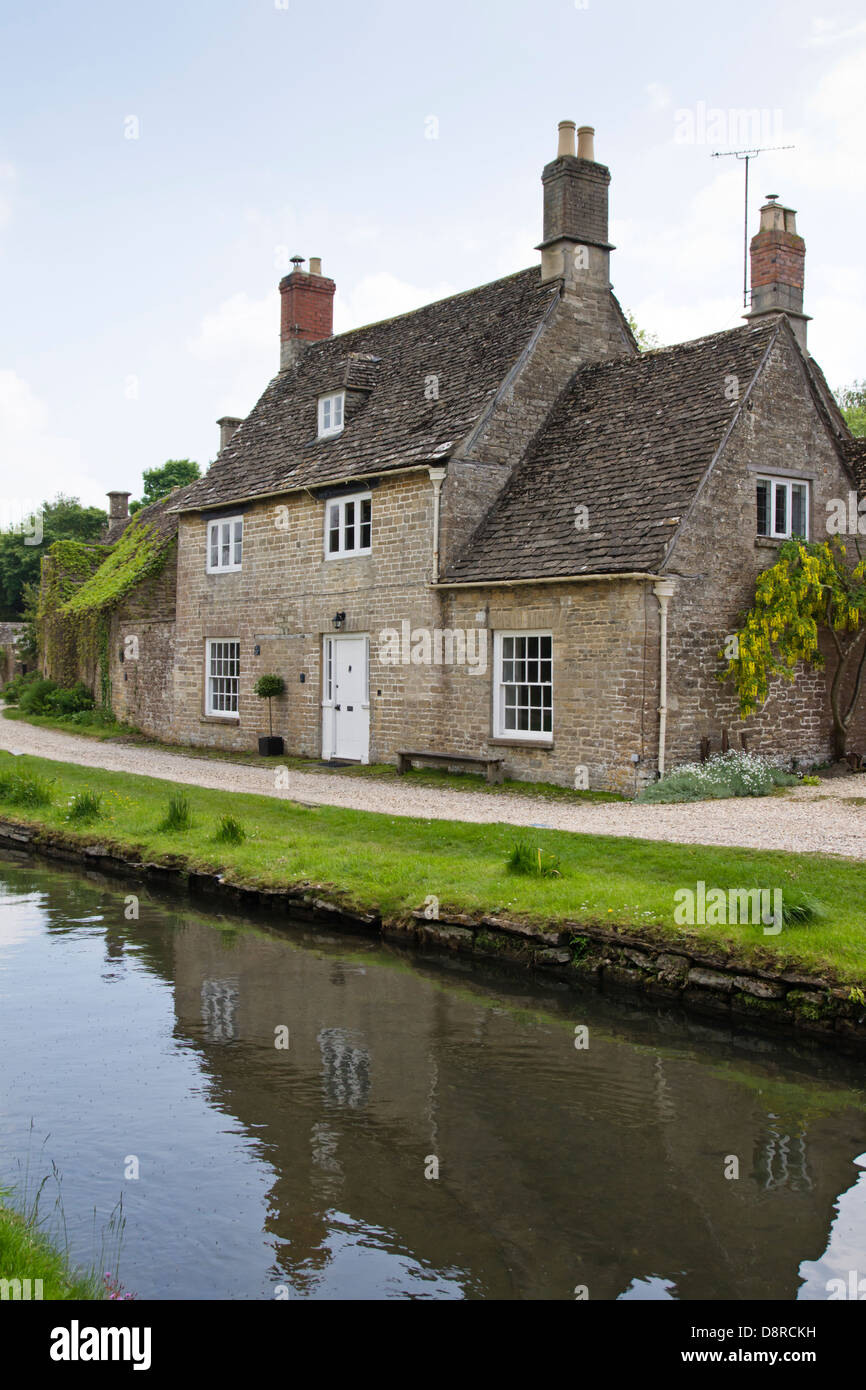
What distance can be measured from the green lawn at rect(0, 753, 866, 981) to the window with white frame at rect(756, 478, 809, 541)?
7.96m

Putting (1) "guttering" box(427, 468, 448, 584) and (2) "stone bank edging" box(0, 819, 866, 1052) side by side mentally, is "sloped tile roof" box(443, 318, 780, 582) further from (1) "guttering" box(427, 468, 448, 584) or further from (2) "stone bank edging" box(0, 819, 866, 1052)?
(2) "stone bank edging" box(0, 819, 866, 1052)

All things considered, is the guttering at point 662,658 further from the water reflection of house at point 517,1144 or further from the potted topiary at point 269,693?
the potted topiary at point 269,693

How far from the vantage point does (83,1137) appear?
7062mm

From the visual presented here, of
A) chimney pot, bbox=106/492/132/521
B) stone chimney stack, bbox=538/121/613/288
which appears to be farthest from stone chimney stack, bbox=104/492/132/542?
stone chimney stack, bbox=538/121/613/288

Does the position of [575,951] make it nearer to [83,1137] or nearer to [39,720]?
[83,1137]

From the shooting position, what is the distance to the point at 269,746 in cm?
2441

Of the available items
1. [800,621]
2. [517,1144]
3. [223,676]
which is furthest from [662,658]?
[223,676]

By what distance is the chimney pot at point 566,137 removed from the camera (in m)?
21.8

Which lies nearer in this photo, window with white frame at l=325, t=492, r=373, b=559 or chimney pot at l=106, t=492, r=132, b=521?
window with white frame at l=325, t=492, r=373, b=559

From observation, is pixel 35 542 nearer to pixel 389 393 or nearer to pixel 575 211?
pixel 389 393

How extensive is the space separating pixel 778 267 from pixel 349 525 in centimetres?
907

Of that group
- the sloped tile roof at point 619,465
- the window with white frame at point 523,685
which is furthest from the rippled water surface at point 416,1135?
the sloped tile roof at point 619,465

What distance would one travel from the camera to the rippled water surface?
227 inches
